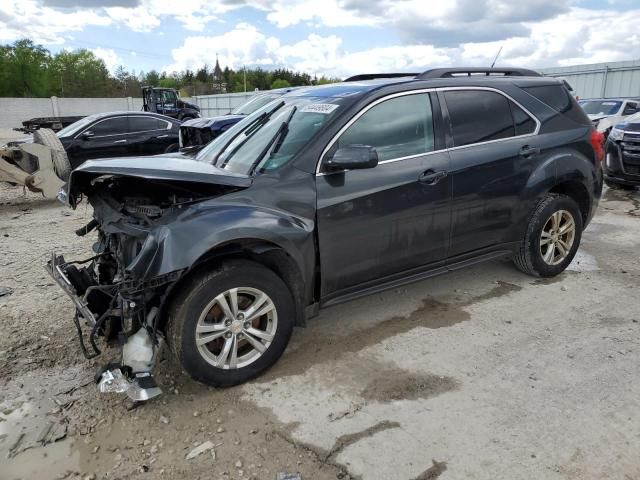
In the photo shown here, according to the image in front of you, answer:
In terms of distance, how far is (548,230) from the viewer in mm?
4809

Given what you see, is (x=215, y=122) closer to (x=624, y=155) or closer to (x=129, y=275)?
(x=129, y=275)

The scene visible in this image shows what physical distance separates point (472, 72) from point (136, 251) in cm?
329

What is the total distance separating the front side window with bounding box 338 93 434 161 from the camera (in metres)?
3.63

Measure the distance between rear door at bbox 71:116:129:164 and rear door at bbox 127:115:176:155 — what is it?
0.47 feet

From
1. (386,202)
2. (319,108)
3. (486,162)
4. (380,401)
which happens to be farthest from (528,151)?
(380,401)

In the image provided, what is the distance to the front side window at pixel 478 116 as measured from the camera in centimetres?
409

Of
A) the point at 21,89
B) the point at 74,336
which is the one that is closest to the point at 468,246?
the point at 74,336

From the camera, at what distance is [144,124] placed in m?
11.2

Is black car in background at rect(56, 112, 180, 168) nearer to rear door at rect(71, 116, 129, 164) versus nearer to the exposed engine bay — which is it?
rear door at rect(71, 116, 129, 164)

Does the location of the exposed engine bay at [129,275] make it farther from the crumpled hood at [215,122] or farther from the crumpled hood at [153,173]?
the crumpled hood at [215,122]

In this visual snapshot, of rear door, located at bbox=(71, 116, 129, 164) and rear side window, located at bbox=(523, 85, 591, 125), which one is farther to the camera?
rear door, located at bbox=(71, 116, 129, 164)

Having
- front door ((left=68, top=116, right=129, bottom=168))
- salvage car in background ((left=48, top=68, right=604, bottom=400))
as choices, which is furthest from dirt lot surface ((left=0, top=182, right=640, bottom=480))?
front door ((left=68, top=116, right=129, bottom=168))

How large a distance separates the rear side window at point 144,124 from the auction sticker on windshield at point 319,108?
8.26m

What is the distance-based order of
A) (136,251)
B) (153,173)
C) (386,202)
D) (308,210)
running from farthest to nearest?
(386,202)
(308,210)
(136,251)
(153,173)
